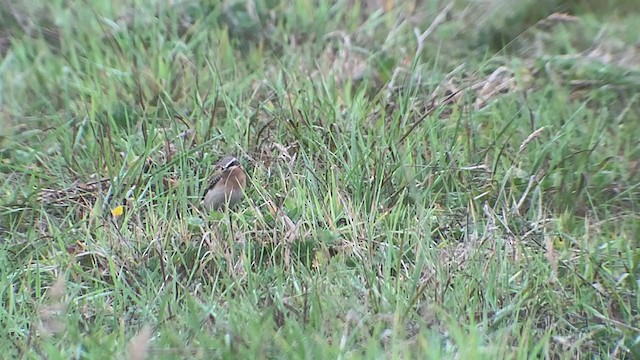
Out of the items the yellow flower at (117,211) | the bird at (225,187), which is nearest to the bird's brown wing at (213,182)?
the bird at (225,187)

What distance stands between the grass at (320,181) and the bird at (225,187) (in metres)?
0.07

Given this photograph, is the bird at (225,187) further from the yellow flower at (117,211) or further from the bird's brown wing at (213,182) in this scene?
the yellow flower at (117,211)

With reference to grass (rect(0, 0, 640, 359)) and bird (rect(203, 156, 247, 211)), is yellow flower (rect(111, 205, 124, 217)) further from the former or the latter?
bird (rect(203, 156, 247, 211))

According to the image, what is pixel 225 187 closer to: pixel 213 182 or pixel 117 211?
pixel 213 182

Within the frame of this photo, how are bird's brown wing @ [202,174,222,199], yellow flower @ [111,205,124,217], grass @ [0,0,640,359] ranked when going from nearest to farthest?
grass @ [0,0,640,359] < yellow flower @ [111,205,124,217] < bird's brown wing @ [202,174,222,199]

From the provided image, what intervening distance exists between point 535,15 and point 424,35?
66cm

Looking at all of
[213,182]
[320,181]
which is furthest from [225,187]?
[320,181]

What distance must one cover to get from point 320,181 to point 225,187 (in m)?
0.37

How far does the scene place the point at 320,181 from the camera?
3656 mm

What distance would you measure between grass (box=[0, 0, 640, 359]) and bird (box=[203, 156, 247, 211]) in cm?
7

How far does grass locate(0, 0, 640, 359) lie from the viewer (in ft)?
9.39

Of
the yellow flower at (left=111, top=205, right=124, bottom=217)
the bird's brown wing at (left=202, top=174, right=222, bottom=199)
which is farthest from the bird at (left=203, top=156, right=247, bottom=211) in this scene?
the yellow flower at (left=111, top=205, right=124, bottom=217)

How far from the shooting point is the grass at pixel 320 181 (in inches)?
113

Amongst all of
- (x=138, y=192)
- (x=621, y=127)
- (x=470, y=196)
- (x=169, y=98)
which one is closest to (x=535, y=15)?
(x=621, y=127)
